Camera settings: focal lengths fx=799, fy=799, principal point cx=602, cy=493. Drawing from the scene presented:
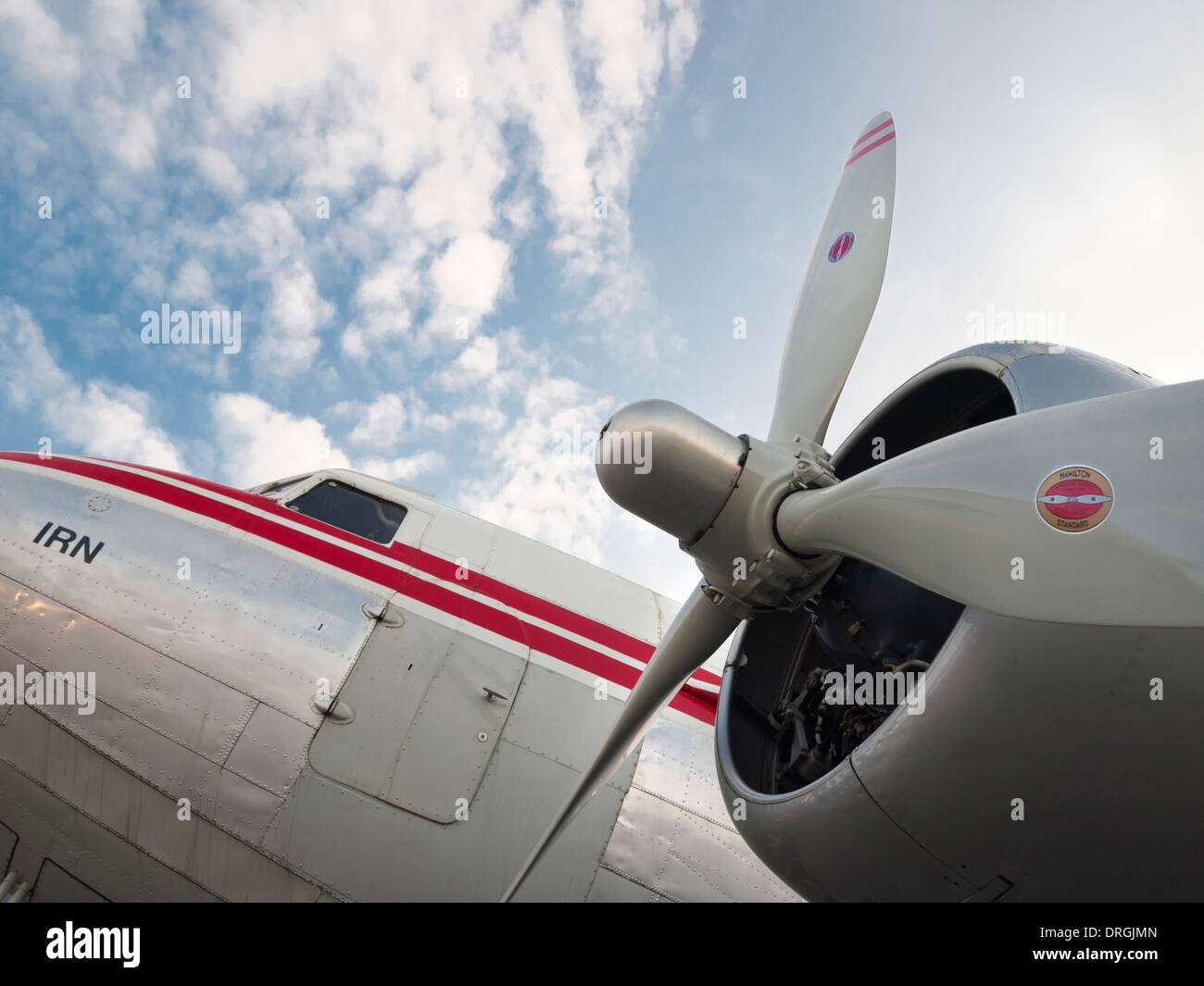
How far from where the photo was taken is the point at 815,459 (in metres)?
4.44

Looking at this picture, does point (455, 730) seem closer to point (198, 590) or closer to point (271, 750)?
point (271, 750)

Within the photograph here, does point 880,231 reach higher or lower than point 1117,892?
higher

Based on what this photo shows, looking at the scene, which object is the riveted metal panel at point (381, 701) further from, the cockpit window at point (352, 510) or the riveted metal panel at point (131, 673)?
the cockpit window at point (352, 510)

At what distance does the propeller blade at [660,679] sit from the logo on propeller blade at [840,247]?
98.2 inches

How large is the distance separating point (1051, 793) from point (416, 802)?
4.62 metres

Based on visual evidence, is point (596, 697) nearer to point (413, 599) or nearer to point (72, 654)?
point (413, 599)

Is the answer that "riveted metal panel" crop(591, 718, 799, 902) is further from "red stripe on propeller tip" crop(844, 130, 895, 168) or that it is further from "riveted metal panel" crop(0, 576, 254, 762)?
"red stripe on propeller tip" crop(844, 130, 895, 168)

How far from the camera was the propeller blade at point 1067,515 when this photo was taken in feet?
8.79

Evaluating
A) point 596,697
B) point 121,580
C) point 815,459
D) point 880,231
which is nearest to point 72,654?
point 121,580

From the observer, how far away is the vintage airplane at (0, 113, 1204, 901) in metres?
3.04

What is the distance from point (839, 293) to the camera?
5.28 m

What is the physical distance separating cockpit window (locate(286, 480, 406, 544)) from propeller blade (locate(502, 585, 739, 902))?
139 inches
